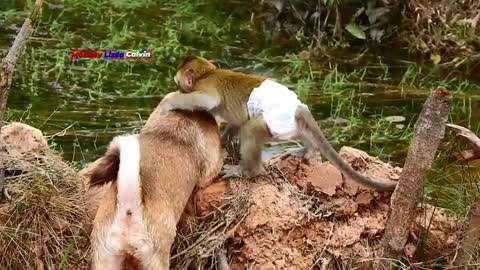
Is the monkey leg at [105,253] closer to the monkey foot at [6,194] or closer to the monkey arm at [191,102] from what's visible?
the monkey foot at [6,194]

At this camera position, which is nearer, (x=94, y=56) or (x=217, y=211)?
(x=217, y=211)

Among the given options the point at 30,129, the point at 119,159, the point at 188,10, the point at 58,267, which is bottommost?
the point at 188,10

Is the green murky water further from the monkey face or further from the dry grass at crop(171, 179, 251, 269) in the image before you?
the dry grass at crop(171, 179, 251, 269)

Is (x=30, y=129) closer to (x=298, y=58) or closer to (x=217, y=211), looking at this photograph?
(x=217, y=211)

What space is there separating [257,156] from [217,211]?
38cm

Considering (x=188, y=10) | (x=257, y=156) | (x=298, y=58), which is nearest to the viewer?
(x=257, y=156)

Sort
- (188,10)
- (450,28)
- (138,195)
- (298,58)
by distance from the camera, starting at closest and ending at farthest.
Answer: (138,195) → (298,58) → (450,28) → (188,10)

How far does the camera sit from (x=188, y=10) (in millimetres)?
11977

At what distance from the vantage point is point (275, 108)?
5.21m

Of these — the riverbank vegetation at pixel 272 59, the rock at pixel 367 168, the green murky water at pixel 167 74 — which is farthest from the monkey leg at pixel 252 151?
the green murky water at pixel 167 74

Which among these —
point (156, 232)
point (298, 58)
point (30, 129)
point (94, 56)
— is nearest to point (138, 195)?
point (156, 232)

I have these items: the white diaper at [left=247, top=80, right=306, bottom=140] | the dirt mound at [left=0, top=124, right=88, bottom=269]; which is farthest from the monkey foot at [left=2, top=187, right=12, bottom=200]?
the white diaper at [left=247, top=80, right=306, bottom=140]

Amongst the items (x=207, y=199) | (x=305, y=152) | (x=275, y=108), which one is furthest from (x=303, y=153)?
(x=207, y=199)

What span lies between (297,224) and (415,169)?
0.70 metres
